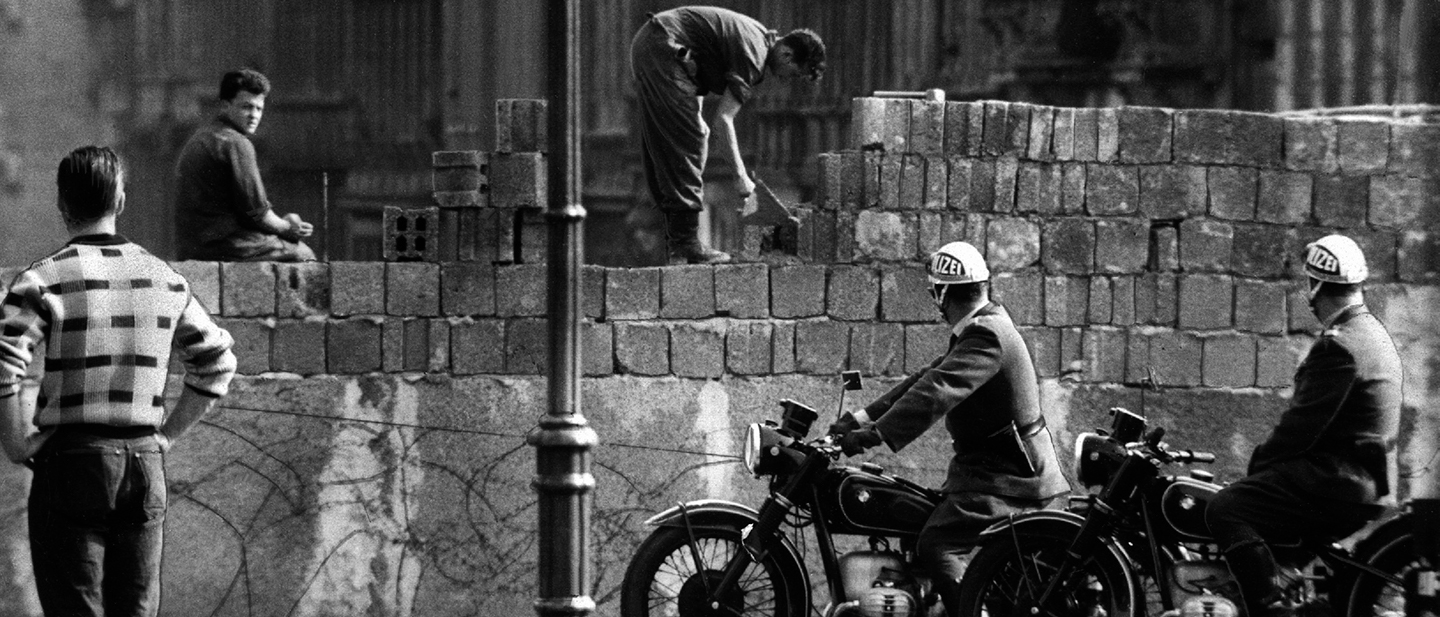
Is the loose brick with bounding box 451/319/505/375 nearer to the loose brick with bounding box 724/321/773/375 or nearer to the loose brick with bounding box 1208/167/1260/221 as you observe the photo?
the loose brick with bounding box 724/321/773/375

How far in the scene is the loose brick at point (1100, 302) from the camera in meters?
10.4

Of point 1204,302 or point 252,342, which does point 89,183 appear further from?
point 1204,302

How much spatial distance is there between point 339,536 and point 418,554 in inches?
13.4

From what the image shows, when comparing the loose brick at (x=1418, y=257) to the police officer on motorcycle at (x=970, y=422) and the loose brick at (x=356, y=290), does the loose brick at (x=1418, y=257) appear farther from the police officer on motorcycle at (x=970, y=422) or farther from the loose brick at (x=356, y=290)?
the loose brick at (x=356, y=290)

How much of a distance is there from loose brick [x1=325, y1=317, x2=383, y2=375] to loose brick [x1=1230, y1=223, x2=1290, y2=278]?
3.76 meters

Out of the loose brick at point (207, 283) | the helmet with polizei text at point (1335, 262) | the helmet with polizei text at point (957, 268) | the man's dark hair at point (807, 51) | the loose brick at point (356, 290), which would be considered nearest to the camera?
the helmet with polizei text at point (1335, 262)

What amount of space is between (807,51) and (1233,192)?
1988mm

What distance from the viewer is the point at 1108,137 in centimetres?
1033

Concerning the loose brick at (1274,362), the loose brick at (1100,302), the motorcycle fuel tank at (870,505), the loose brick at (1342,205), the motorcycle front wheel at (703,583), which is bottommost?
the motorcycle front wheel at (703,583)

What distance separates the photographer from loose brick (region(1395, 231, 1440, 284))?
10461 millimetres

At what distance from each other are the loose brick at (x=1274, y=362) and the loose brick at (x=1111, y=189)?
85 centimetres

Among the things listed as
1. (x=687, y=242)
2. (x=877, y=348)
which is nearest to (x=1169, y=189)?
(x=877, y=348)

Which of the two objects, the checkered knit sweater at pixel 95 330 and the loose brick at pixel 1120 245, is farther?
the loose brick at pixel 1120 245

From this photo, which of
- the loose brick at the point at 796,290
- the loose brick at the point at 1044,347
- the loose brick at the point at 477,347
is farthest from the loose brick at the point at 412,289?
the loose brick at the point at 1044,347
